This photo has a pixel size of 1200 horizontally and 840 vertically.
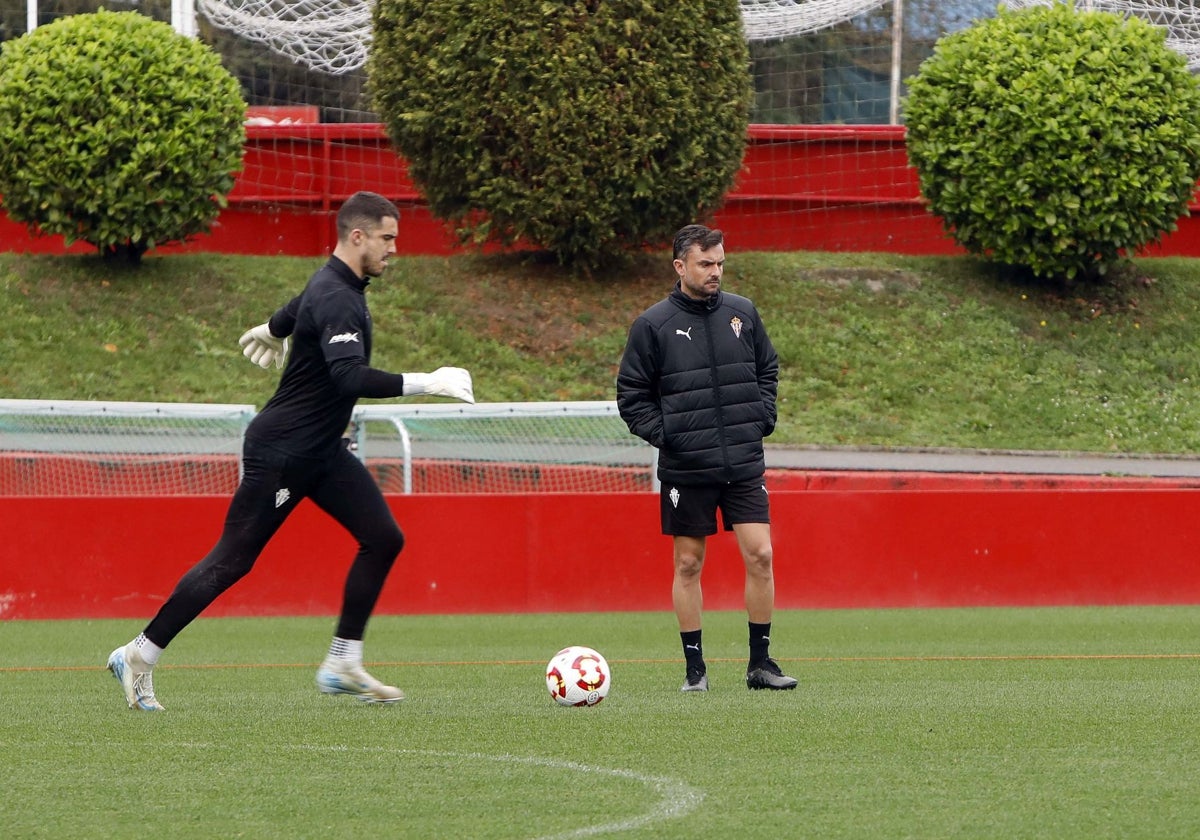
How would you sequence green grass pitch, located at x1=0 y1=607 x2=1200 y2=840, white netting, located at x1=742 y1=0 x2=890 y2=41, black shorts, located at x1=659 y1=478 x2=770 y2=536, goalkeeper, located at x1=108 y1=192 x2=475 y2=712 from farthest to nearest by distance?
white netting, located at x1=742 y1=0 x2=890 y2=41 < black shorts, located at x1=659 y1=478 x2=770 y2=536 < goalkeeper, located at x1=108 y1=192 x2=475 y2=712 < green grass pitch, located at x1=0 y1=607 x2=1200 y2=840

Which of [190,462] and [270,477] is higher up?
[270,477]

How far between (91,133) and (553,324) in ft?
17.6

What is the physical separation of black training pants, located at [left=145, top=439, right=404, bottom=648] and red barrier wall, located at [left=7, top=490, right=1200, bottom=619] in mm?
5627

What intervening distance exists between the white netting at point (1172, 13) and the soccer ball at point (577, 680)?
21.1 meters

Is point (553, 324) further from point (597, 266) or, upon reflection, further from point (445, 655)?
point (445, 655)

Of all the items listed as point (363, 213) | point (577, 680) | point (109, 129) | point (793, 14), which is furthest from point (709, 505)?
point (793, 14)

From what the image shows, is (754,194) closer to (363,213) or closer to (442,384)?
(363,213)

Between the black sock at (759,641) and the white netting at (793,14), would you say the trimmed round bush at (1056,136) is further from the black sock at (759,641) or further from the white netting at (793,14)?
the black sock at (759,641)

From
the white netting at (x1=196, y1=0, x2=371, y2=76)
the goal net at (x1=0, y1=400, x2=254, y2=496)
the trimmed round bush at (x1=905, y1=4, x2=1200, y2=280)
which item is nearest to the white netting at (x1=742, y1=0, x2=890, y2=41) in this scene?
the trimmed round bush at (x1=905, y1=4, x2=1200, y2=280)

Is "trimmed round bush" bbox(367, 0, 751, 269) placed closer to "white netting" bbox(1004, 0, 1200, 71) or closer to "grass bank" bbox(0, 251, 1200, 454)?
"grass bank" bbox(0, 251, 1200, 454)

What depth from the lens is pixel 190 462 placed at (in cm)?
1437

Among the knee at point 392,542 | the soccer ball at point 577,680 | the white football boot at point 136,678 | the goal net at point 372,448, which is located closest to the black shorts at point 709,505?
the soccer ball at point 577,680

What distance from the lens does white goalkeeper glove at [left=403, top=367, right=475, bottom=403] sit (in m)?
6.78

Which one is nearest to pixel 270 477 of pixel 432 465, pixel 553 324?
pixel 432 465
